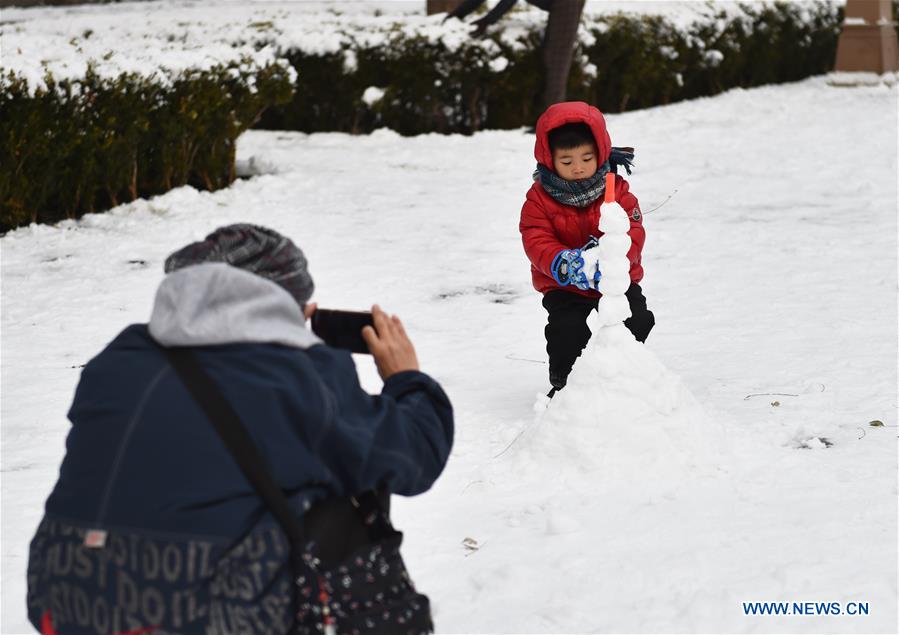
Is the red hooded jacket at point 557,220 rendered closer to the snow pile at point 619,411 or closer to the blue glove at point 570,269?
the blue glove at point 570,269

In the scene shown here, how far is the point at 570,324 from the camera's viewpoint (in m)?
4.41

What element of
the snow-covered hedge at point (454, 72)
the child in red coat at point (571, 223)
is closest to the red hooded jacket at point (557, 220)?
the child in red coat at point (571, 223)

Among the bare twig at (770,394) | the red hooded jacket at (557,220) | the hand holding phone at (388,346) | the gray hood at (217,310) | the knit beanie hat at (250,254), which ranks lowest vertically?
the bare twig at (770,394)

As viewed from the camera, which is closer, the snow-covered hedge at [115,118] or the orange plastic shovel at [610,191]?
the orange plastic shovel at [610,191]

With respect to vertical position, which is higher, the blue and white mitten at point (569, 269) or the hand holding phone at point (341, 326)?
the hand holding phone at point (341, 326)

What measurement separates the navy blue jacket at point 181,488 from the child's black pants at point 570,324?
2.45 m

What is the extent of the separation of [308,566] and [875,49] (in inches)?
589

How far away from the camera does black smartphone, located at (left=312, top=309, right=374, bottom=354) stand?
2.32 m

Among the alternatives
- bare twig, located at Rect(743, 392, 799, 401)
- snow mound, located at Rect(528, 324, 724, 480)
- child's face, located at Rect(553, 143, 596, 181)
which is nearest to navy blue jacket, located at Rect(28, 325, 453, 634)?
snow mound, located at Rect(528, 324, 724, 480)

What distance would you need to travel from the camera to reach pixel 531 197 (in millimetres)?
4340

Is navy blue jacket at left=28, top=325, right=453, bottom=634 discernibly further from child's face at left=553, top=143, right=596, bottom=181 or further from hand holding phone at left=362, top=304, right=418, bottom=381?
child's face at left=553, top=143, right=596, bottom=181

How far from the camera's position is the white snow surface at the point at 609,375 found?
3256 mm

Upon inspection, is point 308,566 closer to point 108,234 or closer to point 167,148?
point 108,234

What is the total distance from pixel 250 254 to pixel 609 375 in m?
1.96
